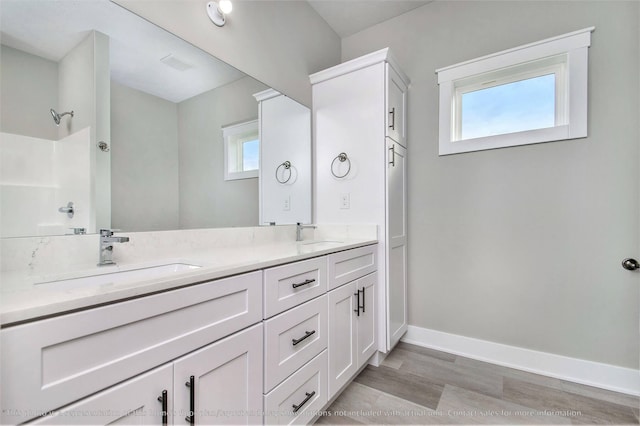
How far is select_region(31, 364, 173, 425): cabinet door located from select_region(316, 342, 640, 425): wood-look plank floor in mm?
993

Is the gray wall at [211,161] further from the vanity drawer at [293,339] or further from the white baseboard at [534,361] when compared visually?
the white baseboard at [534,361]

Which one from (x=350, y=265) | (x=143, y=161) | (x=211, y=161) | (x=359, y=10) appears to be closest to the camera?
(x=143, y=161)

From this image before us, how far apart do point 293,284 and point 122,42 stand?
1.26 m

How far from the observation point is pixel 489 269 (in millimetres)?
2043

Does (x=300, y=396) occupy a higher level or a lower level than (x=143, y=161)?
lower

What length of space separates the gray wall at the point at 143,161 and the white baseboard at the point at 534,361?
2047 millimetres

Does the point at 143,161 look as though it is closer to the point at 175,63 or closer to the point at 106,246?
the point at 106,246

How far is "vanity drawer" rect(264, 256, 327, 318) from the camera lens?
107 cm

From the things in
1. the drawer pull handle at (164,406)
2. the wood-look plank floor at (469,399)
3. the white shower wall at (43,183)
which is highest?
the white shower wall at (43,183)

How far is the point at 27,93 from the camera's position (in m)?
0.93

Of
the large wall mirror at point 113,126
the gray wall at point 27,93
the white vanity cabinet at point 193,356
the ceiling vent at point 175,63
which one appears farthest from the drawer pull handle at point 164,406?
the ceiling vent at point 175,63

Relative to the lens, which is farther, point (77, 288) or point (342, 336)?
point (342, 336)

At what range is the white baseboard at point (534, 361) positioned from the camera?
1667 millimetres

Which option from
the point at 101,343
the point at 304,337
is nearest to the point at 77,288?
the point at 101,343
